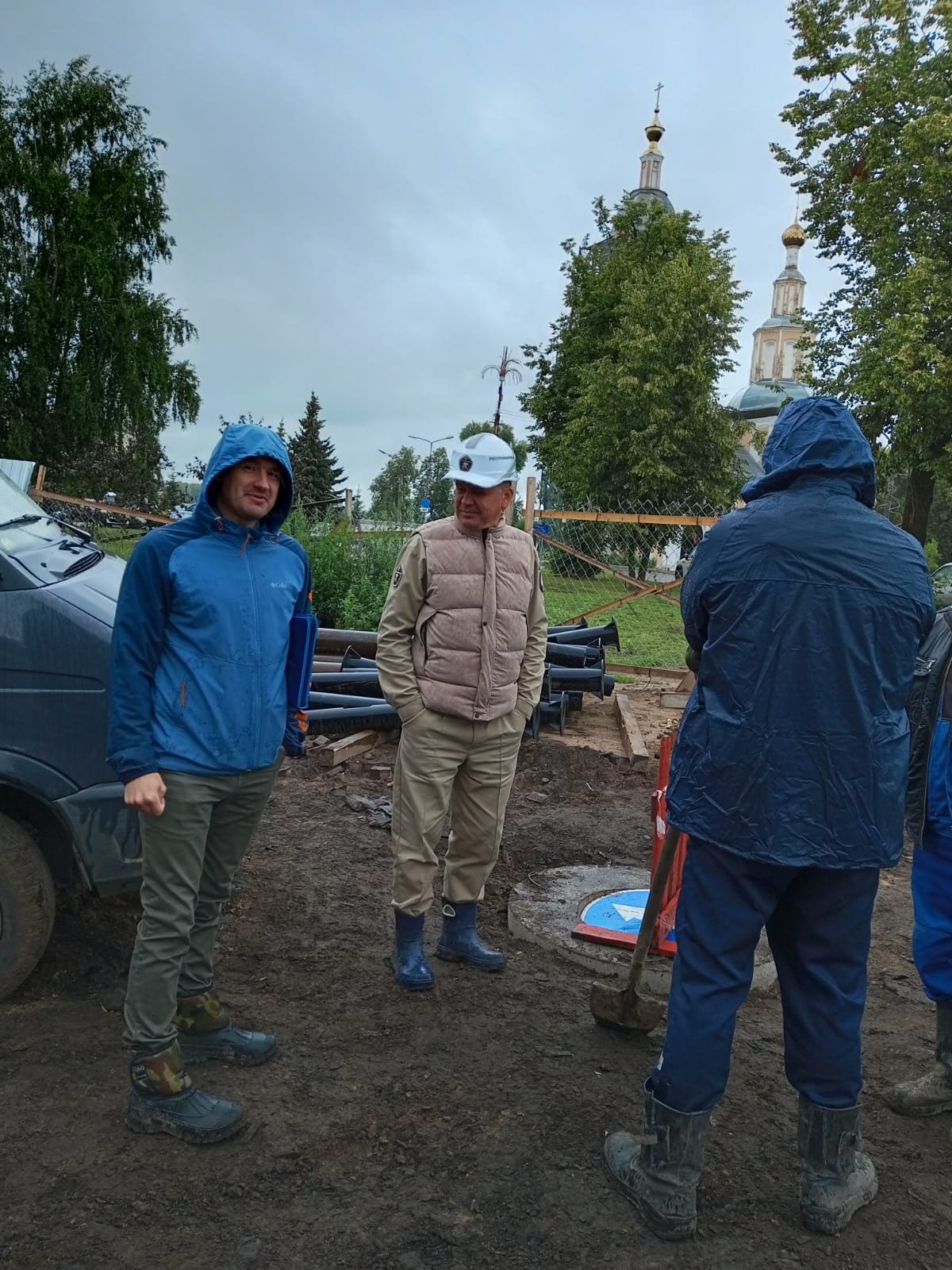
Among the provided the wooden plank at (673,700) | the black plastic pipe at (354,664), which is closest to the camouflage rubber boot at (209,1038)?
the black plastic pipe at (354,664)

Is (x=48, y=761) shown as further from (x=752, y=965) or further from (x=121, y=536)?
(x=121, y=536)

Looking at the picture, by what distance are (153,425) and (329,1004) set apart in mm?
31839

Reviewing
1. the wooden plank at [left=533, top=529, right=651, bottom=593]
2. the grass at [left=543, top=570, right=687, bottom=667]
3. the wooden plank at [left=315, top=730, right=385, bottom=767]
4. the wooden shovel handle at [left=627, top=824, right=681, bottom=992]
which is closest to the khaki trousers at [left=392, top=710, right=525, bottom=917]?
the wooden shovel handle at [left=627, top=824, right=681, bottom=992]

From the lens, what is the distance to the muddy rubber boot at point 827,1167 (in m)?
2.40

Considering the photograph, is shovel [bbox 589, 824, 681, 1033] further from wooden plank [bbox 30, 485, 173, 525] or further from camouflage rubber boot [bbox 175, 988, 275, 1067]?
wooden plank [bbox 30, 485, 173, 525]

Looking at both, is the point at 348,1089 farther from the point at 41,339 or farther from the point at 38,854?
the point at 41,339

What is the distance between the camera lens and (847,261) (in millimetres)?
24656

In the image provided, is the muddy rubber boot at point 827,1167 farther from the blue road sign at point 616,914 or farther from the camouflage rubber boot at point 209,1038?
the camouflage rubber boot at point 209,1038

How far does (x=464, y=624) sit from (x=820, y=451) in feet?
5.41

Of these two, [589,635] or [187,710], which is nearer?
[187,710]

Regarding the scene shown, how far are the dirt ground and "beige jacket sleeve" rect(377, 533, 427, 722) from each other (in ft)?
3.79

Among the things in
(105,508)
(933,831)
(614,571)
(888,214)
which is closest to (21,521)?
(933,831)

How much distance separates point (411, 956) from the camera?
367cm

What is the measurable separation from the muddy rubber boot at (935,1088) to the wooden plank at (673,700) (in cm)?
644
